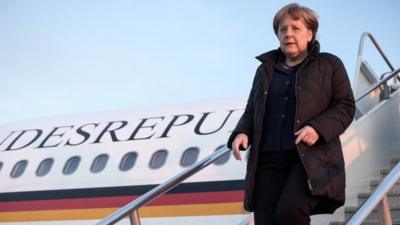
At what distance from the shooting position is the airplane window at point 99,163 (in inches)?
345

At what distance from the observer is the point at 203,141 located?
8016mm

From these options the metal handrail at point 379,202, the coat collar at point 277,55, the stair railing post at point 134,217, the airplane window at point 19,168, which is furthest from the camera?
the airplane window at point 19,168

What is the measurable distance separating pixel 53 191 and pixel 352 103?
6.77 m

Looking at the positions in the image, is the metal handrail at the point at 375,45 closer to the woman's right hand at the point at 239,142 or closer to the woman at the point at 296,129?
the woman at the point at 296,129

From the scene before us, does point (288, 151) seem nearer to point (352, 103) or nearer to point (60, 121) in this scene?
point (352, 103)

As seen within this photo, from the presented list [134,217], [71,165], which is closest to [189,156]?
[71,165]

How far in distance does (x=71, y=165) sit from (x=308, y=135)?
22.8 ft

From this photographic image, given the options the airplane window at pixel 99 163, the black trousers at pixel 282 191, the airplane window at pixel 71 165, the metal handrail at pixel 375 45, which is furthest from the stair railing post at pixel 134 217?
the airplane window at pixel 71 165

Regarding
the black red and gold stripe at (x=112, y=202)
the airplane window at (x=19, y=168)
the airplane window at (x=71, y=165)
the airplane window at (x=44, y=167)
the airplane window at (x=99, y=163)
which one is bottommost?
the black red and gold stripe at (x=112, y=202)

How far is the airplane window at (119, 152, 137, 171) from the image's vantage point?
333 inches

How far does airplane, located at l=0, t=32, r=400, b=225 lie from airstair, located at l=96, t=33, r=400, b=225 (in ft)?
0.07

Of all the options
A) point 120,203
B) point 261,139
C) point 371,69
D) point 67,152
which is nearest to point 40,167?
point 67,152

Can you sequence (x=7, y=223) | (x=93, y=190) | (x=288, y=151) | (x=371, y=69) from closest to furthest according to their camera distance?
(x=288, y=151) → (x=371, y=69) → (x=93, y=190) → (x=7, y=223)

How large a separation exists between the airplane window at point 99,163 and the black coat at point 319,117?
5.90m
